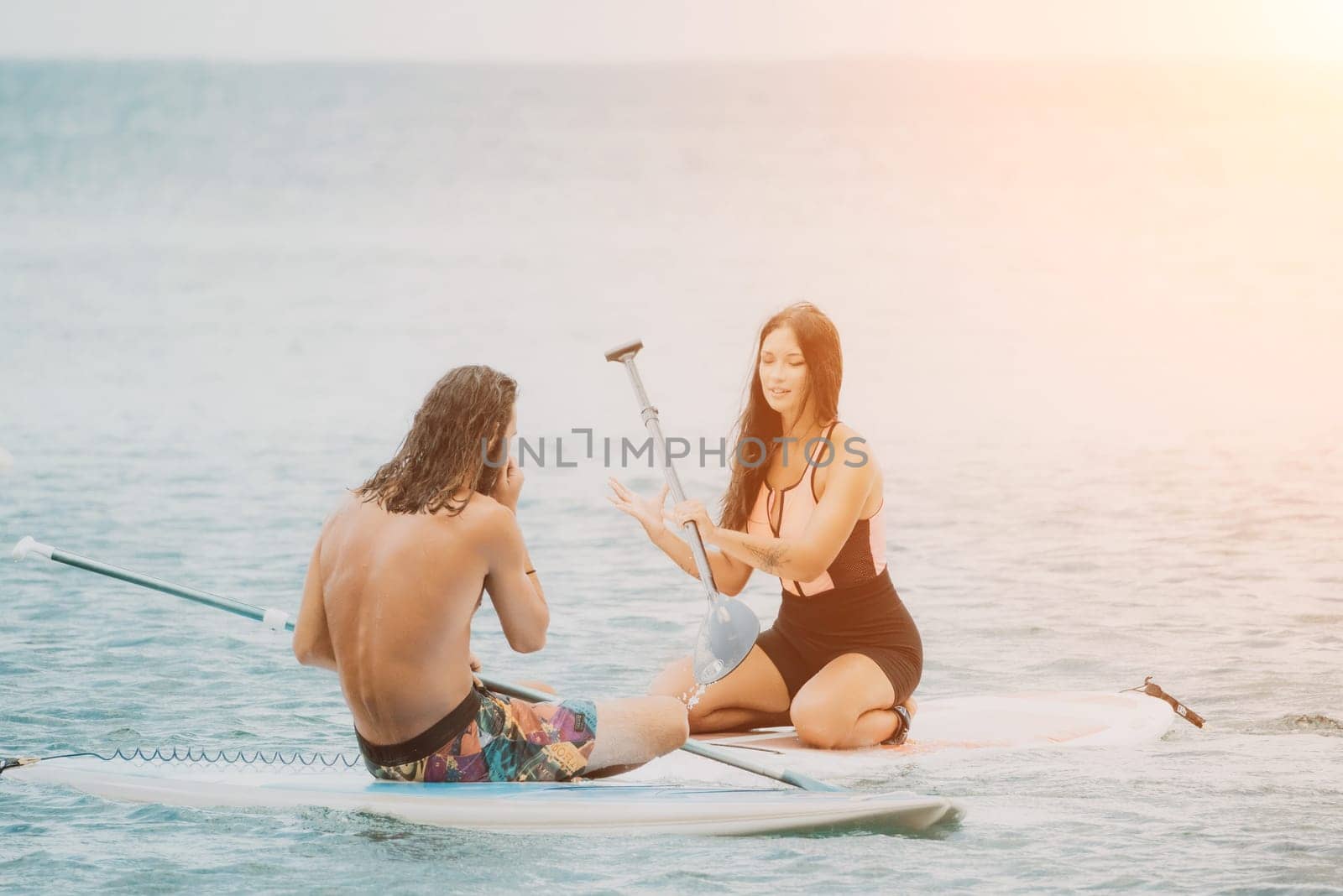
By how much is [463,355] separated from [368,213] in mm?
4301

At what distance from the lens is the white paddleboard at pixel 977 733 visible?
286 centimetres

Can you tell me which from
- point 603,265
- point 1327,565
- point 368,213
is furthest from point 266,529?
point 368,213

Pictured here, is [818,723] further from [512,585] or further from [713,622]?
[512,585]

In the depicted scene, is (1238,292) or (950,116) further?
(950,116)

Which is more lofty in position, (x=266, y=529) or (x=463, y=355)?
(x=463, y=355)

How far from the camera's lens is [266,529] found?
591 centimetres

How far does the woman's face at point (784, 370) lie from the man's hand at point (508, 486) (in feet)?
1.90

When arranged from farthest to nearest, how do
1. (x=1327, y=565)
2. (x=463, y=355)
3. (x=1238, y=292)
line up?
(x=1238, y=292)
(x=463, y=355)
(x=1327, y=565)

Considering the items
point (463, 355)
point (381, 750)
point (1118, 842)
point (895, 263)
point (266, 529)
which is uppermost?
point (895, 263)

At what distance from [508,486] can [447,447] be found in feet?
0.45

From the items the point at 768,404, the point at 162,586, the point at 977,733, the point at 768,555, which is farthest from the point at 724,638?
the point at 162,586

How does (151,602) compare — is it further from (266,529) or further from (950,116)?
(950,116)

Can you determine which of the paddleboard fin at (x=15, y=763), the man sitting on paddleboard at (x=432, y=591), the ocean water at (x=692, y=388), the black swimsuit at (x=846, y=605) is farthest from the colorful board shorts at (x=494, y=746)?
the paddleboard fin at (x=15, y=763)

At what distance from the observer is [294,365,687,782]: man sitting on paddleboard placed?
2434 mm
